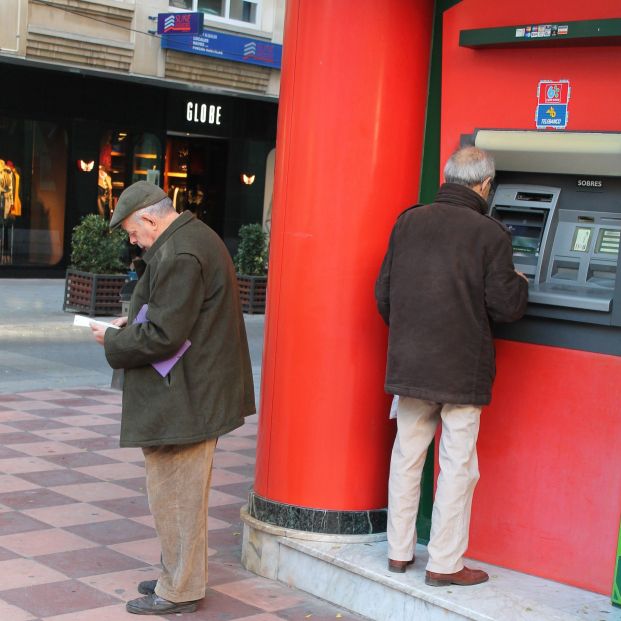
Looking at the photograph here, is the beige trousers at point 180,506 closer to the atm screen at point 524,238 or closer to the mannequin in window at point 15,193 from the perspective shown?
the atm screen at point 524,238

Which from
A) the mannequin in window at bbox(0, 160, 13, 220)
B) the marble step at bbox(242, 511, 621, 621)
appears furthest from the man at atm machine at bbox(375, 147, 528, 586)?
the mannequin in window at bbox(0, 160, 13, 220)

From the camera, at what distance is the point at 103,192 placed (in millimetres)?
19188

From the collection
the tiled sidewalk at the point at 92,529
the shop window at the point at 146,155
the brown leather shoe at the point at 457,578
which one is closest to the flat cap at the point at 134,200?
the tiled sidewalk at the point at 92,529

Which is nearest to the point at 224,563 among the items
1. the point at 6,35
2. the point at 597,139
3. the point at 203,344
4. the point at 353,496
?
the point at 353,496

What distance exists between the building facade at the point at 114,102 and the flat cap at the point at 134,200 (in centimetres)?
1326

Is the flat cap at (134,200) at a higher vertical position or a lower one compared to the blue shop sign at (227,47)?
lower

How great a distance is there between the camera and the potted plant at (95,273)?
13.7 meters

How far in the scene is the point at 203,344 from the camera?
392 cm

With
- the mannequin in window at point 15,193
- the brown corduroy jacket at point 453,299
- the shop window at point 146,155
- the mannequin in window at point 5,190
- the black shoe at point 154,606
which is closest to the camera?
the brown corduroy jacket at point 453,299

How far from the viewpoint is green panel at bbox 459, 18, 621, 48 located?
3945mm

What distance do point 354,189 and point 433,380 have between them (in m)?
0.92

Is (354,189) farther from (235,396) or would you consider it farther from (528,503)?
(528,503)

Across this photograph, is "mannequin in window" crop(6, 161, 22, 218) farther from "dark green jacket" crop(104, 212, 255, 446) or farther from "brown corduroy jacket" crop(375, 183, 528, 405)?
"brown corduroy jacket" crop(375, 183, 528, 405)

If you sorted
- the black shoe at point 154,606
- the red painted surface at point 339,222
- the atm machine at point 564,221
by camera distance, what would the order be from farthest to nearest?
the red painted surface at point 339,222 < the black shoe at point 154,606 < the atm machine at point 564,221
